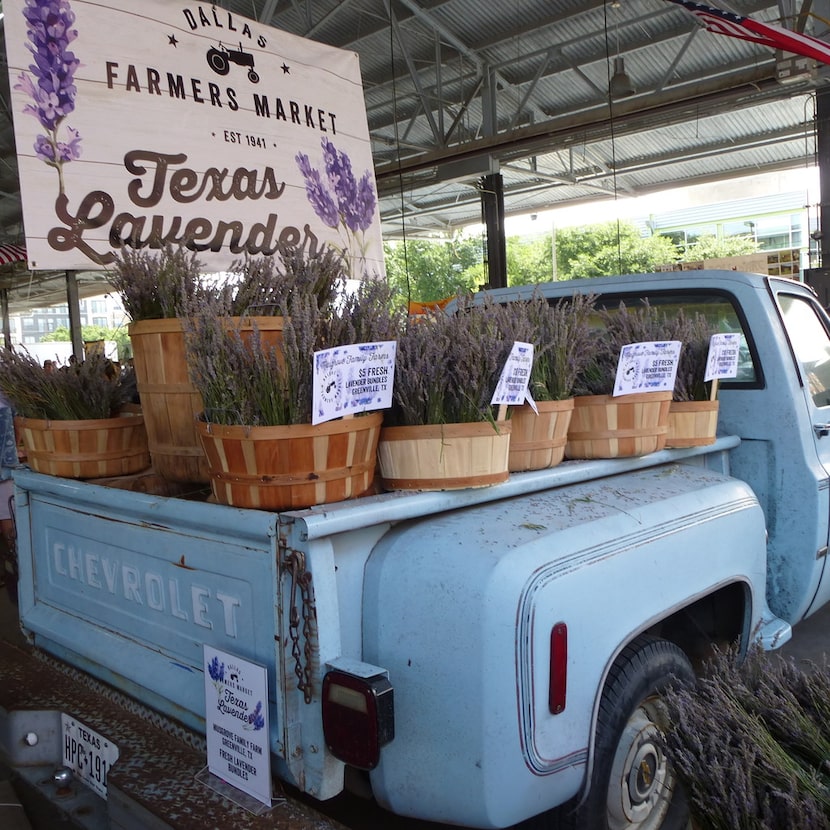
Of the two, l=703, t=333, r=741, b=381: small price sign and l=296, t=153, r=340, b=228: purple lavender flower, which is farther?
l=296, t=153, r=340, b=228: purple lavender flower

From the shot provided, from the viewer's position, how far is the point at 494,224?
13.0 m

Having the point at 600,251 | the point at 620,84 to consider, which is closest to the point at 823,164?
the point at 620,84

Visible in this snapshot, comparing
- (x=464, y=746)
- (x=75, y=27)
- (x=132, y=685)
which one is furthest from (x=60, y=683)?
(x=75, y=27)

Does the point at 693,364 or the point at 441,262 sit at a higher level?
the point at 441,262

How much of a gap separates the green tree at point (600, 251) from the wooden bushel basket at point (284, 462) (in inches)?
1071

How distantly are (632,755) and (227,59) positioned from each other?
9.38 ft

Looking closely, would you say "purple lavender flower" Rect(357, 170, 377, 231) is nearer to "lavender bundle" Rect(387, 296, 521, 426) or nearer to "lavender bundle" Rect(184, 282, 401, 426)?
"lavender bundle" Rect(387, 296, 521, 426)

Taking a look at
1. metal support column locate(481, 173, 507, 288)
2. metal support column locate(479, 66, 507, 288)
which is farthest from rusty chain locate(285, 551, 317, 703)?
metal support column locate(481, 173, 507, 288)

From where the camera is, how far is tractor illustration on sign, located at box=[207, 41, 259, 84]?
301 centimetres

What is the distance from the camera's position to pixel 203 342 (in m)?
1.74

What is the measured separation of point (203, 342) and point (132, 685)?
958mm

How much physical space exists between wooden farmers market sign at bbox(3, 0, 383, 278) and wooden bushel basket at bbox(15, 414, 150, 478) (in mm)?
532

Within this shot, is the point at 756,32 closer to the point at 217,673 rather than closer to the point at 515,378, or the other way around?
the point at 515,378

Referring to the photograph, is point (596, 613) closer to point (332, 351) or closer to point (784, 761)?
point (784, 761)
